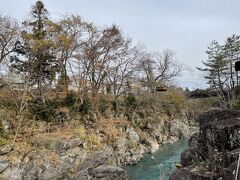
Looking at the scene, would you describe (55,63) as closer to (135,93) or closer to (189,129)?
(135,93)

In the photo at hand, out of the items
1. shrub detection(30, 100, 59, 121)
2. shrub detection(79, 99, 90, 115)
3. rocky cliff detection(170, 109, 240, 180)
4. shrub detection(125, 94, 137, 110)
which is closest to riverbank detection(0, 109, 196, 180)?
shrub detection(79, 99, 90, 115)

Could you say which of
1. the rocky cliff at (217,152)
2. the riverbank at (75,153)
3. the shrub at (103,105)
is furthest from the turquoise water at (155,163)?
the rocky cliff at (217,152)

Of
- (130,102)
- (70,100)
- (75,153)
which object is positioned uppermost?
(70,100)

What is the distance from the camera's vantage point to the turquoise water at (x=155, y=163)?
21078 millimetres

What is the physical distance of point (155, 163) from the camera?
2366 cm

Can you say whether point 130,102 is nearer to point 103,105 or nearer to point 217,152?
point 103,105

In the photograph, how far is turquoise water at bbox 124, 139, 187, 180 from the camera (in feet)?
69.2

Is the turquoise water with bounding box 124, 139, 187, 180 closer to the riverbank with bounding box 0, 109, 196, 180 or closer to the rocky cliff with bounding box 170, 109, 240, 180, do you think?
the riverbank with bounding box 0, 109, 196, 180

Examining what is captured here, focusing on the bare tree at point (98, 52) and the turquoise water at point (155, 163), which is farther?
the bare tree at point (98, 52)

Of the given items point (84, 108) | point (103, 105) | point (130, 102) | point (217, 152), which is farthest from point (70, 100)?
point (217, 152)

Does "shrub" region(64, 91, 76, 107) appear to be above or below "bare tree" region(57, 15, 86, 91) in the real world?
below

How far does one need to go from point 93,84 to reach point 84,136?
738 cm

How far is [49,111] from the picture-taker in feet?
83.8

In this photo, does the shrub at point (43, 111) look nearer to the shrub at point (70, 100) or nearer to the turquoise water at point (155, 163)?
the shrub at point (70, 100)
